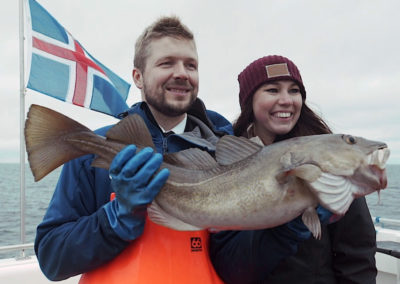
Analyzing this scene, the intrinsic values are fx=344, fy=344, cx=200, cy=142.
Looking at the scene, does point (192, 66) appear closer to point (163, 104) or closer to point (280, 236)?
point (163, 104)

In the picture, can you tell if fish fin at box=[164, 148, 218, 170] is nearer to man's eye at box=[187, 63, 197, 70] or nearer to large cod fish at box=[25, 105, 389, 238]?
large cod fish at box=[25, 105, 389, 238]

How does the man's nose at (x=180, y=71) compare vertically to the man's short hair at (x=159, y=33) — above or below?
below

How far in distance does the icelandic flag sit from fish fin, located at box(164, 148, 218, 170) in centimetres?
525

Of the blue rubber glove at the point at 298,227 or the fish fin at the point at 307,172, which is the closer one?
the fish fin at the point at 307,172

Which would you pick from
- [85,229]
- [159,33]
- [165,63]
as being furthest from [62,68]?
[85,229]

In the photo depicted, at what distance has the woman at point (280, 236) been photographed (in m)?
2.85

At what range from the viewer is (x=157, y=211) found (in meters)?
2.51

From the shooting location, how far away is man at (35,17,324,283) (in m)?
2.46

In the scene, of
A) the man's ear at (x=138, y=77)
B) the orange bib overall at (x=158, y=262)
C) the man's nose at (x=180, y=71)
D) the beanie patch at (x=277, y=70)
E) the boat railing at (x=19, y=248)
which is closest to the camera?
the orange bib overall at (x=158, y=262)

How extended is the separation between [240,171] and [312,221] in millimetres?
556

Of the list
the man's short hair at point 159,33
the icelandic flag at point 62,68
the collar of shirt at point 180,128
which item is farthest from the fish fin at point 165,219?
the icelandic flag at point 62,68

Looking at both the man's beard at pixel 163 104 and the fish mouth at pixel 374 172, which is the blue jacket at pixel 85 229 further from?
the fish mouth at pixel 374 172

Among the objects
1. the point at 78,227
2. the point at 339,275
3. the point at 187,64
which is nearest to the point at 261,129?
the point at 187,64

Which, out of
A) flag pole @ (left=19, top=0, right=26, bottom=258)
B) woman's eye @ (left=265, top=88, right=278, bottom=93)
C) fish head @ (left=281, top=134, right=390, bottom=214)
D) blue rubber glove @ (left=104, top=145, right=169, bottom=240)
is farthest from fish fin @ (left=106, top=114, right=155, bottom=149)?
flag pole @ (left=19, top=0, right=26, bottom=258)
